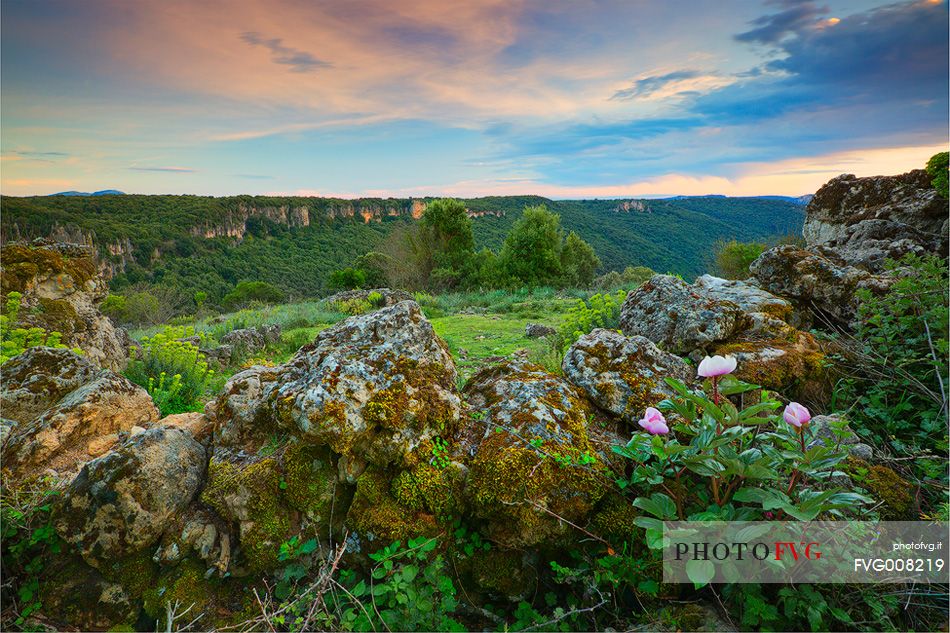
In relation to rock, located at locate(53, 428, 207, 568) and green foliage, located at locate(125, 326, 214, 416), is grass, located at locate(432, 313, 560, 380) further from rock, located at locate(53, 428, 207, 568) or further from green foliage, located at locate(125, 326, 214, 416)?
green foliage, located at locate(125, 326, 214, 416)

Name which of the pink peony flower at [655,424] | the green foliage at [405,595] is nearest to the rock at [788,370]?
the pink peony flower at [655,424]

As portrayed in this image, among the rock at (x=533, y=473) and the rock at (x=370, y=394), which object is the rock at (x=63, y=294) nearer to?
the rock at (x=370, y=394)

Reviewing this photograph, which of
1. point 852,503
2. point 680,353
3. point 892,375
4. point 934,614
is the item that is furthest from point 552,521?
point 892,375

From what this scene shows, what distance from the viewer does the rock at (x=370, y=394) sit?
8.42ft

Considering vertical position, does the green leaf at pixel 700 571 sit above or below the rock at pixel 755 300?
below

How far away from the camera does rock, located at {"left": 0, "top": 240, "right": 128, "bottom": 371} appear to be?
6.52m

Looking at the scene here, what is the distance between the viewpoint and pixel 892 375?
361 cm

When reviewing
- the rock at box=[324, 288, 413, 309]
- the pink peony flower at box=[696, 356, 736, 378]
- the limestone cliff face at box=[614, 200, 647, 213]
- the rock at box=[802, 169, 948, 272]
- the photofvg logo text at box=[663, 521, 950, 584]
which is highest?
the limestone cliff face at box=[614, 200, 647, 213]

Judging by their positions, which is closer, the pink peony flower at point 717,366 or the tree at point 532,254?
the pink peony flower at point 717,366

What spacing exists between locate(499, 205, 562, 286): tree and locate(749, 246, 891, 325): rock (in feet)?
90.0

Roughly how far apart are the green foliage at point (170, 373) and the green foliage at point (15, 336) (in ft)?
2.98

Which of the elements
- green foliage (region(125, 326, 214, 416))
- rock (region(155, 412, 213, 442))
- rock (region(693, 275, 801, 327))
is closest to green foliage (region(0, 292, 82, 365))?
green foliage (region(125, 326, 214, 416))

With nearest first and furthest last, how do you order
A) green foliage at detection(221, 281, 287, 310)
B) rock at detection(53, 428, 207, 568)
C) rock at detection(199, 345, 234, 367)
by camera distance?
1. rock at detection(53, 428, 207, 568)
2. rock at detection(199, 345, 234, 367)
3. green foliage at detection(221, 281, 287, 310)

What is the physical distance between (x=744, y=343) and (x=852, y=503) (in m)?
2.69
